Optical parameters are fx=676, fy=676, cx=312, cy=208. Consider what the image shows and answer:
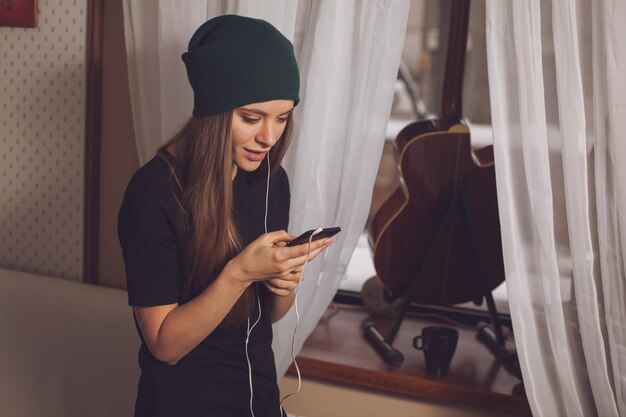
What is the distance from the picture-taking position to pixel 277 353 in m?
1.63

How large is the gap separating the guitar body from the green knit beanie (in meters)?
0.71

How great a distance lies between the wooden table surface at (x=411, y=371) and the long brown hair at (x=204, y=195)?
67 cm

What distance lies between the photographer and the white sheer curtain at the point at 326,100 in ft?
4.84

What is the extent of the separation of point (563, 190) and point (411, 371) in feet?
2.01

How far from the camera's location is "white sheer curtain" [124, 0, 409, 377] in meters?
1.48

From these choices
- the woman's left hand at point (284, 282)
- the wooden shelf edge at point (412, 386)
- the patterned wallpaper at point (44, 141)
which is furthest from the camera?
the patterned wallpaper at point (44, 141)

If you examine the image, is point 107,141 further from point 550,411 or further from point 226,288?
point 550,411

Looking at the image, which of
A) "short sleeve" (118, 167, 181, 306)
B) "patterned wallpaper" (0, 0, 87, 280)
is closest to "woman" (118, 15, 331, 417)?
"short sleeve" (118, 167, 181, 306)

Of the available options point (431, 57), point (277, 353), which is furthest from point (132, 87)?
point (431, 57)

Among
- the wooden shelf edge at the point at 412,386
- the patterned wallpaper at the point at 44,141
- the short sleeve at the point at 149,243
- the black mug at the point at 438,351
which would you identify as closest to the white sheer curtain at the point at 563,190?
the wooden shelf edge at the point at 412,386

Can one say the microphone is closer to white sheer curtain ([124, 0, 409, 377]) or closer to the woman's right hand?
white sheer curtain ([124, 0, 409, 377])

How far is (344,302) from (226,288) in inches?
45.4

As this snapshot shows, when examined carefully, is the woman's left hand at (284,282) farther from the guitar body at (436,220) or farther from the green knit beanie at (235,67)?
the guitar body at (436,220)

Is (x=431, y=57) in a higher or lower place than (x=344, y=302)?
higher
